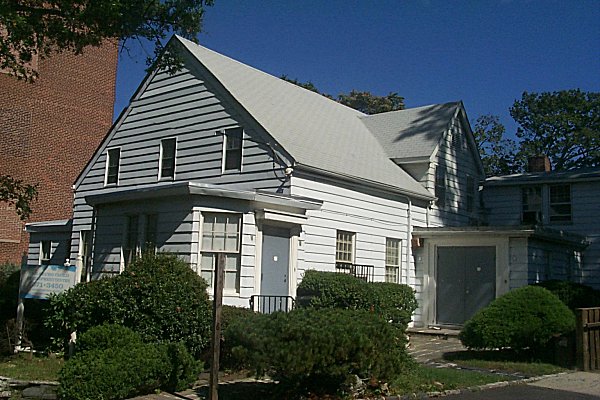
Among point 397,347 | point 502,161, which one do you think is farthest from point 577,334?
point 502,161

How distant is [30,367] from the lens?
12539mm

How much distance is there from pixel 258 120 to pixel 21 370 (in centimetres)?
912

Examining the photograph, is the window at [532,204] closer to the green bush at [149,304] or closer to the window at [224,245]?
the window at [224,245]

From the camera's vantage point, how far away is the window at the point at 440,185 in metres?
23.6

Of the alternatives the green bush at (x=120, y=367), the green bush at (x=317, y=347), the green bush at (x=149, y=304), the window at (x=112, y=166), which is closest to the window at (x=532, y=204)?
the window at (x=112, y=166)

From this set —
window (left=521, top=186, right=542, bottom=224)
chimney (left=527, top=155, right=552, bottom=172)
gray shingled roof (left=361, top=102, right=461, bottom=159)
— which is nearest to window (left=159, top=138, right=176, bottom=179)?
gray shingled roof (left=361, top=102, right=461, bottom=159)

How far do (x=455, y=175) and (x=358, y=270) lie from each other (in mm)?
7823

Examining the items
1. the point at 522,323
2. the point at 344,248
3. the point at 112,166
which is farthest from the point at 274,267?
the point at 112,166

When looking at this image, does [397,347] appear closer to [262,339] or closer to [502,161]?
[262,339]

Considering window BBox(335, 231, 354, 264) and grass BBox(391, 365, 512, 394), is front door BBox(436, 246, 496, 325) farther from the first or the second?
grass BBox(391, 365, 512, 394)

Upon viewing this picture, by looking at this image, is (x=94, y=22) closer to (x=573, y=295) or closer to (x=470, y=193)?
(x=573, y=295)

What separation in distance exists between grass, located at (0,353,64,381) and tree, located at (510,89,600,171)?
4697cm

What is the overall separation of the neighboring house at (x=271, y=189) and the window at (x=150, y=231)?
37mm

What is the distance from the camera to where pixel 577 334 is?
44.6 feet
